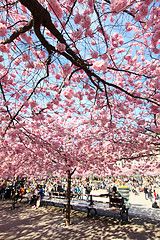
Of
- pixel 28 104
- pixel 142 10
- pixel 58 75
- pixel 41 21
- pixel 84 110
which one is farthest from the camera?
pixel 84 110

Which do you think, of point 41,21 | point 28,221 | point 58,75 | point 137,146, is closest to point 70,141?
point 137,146

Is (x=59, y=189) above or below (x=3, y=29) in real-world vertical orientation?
below

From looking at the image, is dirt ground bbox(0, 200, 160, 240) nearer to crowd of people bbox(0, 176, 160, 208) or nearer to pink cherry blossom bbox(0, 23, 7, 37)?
crowd of people bbox(0, 176, 160, 208)

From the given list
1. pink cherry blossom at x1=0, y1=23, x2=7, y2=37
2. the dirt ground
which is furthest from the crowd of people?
pink cherry blossom at x1=0, y1=23, x2=7, y2=37

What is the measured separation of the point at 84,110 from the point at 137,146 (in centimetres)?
338

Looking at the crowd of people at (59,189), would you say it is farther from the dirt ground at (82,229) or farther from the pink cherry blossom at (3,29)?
the pink cherry blossom at (3,29)

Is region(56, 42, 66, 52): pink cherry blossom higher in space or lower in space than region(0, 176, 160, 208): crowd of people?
higher

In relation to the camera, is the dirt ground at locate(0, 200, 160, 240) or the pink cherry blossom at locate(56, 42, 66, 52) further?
the dirt ground at locate(0, 200, 160, 240)

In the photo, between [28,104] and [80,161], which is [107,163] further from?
[28,104]

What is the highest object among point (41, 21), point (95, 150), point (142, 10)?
point (142, 10)

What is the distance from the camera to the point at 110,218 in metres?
8.29

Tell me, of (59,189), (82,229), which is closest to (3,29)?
(82,229)

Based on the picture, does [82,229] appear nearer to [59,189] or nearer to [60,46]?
[60,46]

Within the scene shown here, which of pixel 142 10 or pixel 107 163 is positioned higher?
pixel 142 10
